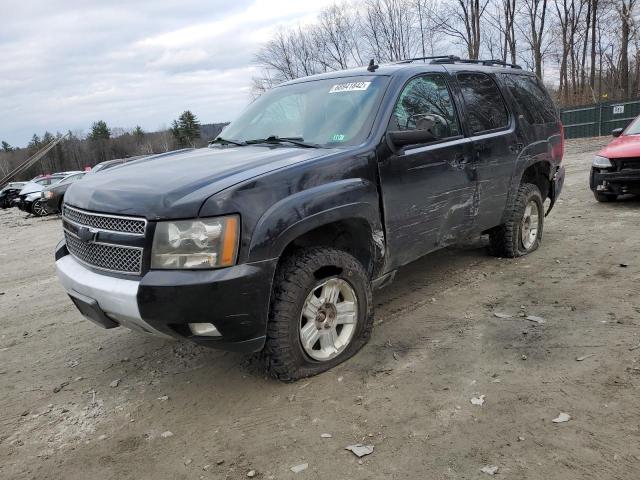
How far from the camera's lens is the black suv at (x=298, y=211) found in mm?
2758

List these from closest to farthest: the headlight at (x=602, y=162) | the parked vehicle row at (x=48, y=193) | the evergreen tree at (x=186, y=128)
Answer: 1. the headlight at (x=602, y=162)
2. the parked vehicle row at (x=48, y=193)
3. the evergreen tree at (x=186, y=128)

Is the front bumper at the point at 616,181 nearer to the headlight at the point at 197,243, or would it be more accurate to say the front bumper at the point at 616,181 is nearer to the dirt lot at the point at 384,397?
the dirt lot at the point at 384,397

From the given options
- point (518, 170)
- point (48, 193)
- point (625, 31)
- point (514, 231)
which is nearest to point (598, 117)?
point (625, 31)

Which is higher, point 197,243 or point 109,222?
point 109,222

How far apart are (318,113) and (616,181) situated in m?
5.99

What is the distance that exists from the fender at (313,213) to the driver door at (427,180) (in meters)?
0.17

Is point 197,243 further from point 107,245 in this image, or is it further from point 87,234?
point 87,234

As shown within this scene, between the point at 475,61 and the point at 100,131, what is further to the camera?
the point at 100,131

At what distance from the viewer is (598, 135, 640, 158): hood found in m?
7.64

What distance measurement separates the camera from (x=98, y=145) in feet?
330

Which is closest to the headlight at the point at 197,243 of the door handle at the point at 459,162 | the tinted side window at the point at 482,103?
the door handle at the point at 459,162

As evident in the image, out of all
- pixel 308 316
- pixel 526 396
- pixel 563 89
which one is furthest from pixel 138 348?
pixel 563 89

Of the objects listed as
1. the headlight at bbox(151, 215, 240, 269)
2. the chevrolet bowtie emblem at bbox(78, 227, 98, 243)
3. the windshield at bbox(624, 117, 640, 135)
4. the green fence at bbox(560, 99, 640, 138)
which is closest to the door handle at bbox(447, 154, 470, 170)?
the headlight at bbox(151, 215, 240, 269)

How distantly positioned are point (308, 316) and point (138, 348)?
5.63ft
